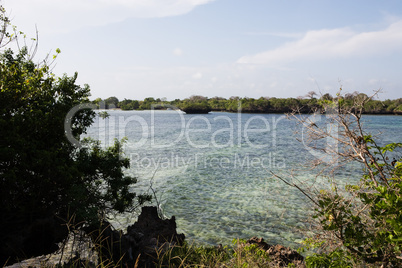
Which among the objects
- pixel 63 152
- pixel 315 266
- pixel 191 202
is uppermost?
pixel 63 152

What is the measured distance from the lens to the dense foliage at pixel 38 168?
17.9 ft

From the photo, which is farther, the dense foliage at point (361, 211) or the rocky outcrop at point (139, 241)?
the rocky outcrop at point (139, 241)

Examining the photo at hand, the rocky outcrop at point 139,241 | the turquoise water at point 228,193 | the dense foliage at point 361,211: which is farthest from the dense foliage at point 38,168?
the dense foliage at point 361,211

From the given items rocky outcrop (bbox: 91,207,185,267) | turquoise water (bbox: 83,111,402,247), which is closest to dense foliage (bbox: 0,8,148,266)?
rocky outcrop (bbox: 91,207,185,267)

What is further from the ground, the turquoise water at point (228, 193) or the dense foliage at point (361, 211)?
the dense foliage at point (361, 211)

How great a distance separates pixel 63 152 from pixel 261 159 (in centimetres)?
1989

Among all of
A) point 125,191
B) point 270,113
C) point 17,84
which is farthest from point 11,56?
point 270,113

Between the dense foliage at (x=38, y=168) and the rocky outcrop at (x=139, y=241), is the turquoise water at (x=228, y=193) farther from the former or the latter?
the dense foliage at (x=38, y=168)

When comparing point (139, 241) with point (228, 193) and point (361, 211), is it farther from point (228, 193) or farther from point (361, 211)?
point (228, 193)

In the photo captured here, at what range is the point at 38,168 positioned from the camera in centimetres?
580

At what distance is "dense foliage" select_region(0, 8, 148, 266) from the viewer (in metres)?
5.46

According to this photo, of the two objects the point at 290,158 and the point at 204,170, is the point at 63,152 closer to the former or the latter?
the point at 204,170

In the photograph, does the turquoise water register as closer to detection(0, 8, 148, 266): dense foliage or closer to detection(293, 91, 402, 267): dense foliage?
detection(293, 91, 402, 267): dense foliage

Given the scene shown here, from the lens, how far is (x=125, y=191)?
25.6 feet
